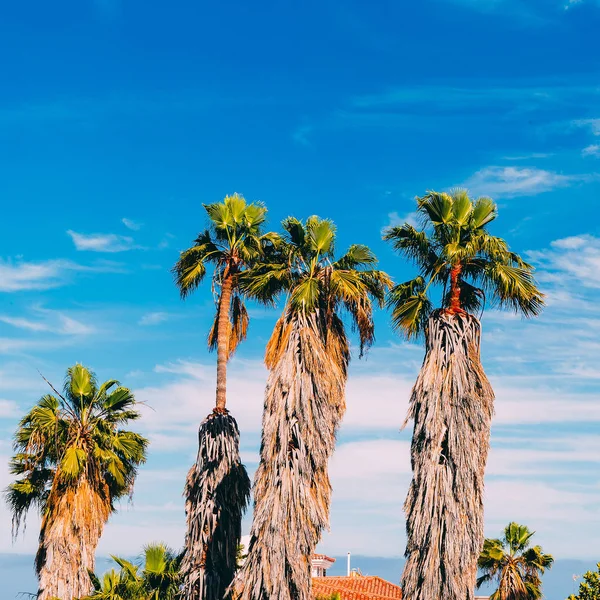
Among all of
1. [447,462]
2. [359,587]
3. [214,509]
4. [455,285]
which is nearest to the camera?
[447,462]

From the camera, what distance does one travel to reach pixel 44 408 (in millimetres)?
35969

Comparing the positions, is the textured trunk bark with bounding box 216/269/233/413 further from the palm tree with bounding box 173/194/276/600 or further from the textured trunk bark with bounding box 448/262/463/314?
the textured trunk bark with bounding box 448/262/463/314

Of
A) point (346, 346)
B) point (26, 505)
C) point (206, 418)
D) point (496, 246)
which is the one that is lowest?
point (26, 505)

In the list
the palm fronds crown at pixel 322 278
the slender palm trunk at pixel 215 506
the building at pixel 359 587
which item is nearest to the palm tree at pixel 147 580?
the slender palm trunk at pixel 215 506

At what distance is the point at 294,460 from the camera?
2728 cm

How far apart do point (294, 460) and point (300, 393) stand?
82.3 inches

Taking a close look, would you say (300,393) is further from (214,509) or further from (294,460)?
(214,509)

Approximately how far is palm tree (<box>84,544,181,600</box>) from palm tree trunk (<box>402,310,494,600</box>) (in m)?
9.70

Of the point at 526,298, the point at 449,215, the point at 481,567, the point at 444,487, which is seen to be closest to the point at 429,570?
the point at 444,487

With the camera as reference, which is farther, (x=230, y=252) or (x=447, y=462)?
(x=230, y=252)

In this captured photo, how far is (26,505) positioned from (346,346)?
48.9 ft

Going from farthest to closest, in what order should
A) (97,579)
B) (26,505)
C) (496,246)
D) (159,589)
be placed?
(26,505)
(97,579)
(159,589)
(496,246)

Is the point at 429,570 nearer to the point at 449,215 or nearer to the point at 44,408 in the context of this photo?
the point at 449,215

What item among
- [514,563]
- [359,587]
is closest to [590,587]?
[514,563]
